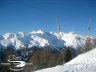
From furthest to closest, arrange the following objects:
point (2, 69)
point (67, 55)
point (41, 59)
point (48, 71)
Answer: point (41, 59) → point (67, 55) → point (2, 69) → point (48, 71)

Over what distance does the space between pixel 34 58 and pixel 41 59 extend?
3056 millimetres

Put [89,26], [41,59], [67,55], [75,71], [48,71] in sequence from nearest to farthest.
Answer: [75,71] → [48,71] → [89,26] → [67,55] → [41,59]

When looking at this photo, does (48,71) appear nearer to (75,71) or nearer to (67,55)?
(75,71)

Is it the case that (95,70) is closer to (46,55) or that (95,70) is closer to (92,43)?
(92,43)

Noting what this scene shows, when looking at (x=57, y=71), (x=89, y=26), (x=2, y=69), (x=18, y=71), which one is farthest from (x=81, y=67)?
(x=2, y=69)

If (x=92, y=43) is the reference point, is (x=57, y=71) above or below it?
below

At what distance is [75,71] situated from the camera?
765 inches

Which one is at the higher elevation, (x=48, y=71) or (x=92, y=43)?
(x=92, y=43)

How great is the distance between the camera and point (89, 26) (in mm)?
28719

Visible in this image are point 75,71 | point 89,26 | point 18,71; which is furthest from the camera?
point 18,71

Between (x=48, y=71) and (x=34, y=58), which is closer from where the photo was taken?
(x=48, y=71)

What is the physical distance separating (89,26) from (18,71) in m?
15.3

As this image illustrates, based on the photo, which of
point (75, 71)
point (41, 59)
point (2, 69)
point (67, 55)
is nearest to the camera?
point (75, 71)

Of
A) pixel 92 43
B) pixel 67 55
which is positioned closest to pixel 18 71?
pixel 92 43
